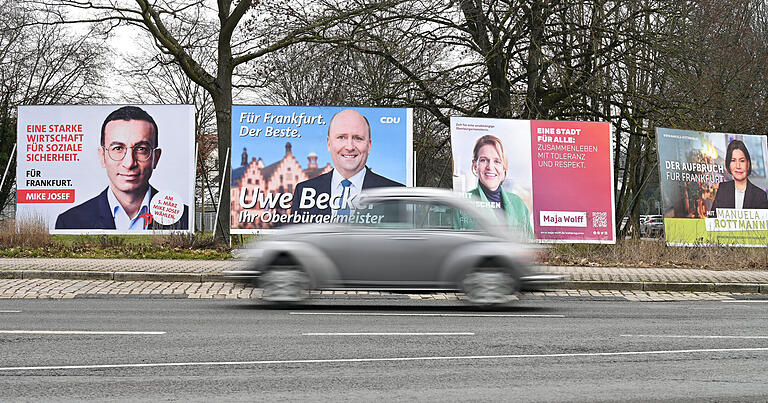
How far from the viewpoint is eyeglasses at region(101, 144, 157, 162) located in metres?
21.4

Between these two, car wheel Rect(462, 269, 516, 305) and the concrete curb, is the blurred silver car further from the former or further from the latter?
the concrete curb

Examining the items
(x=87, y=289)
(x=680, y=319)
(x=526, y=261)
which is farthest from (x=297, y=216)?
(x=680, y=319)

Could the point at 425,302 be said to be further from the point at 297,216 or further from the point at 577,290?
the point at 297,216

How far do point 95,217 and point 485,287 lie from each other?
1239 centimetres

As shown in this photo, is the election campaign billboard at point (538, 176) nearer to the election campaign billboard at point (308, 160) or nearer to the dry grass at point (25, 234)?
the election campaign billboard at point (308, 160)

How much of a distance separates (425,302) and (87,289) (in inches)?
210

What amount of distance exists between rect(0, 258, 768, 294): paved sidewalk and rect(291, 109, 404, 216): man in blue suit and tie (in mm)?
4179

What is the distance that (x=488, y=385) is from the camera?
6570 millimetres

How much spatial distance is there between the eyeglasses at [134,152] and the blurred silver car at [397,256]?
10.2 m

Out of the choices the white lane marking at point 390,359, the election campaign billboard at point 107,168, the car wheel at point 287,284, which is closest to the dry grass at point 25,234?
the election campaign billboard at point 107,168

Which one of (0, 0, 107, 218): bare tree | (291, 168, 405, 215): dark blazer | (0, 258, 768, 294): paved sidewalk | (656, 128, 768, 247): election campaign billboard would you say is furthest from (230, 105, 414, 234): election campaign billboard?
(0, 0, 107, 218): bare tree

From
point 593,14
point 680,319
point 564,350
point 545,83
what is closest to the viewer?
point 564,350

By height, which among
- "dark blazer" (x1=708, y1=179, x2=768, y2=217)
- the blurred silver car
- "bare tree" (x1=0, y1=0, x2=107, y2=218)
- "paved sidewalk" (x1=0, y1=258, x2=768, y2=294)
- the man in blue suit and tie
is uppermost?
"bare tree" (x1=0, y1=0, x2=107, y2=218)

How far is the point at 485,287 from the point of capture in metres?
11.8
